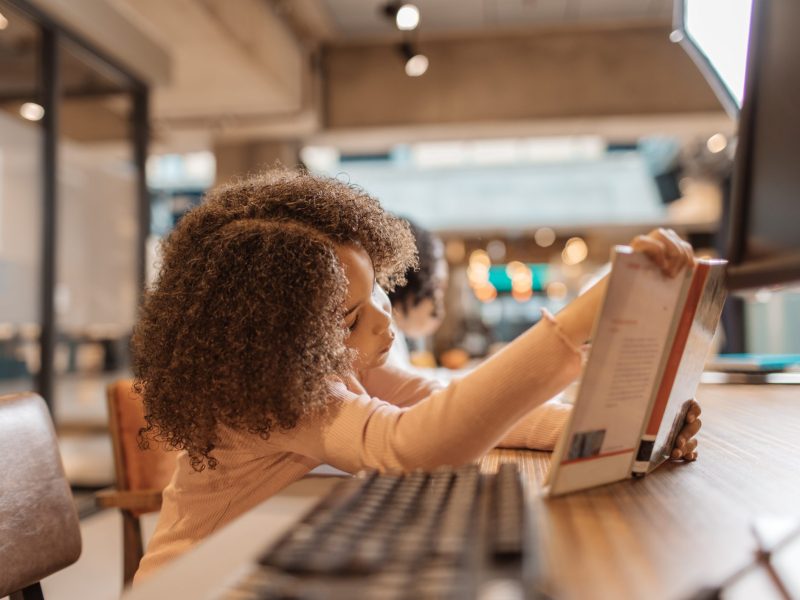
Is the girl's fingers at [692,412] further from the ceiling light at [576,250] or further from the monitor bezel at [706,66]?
the ceiling light at [576,250]

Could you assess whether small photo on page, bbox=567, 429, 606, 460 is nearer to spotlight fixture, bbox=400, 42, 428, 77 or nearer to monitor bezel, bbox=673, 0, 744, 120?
monitor bezel, bbox=673, 0, 744, 120

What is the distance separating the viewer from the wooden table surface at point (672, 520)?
0.49m

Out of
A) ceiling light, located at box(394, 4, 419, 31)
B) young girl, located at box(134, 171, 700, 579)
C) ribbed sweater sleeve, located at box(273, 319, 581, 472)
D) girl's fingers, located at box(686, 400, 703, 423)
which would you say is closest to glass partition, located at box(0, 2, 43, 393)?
ceiling light, located at box(394, 4, 419, 31)

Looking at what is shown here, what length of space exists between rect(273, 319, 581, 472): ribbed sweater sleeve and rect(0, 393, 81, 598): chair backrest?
0.50 metres

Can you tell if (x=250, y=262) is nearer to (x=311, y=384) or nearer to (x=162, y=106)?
(x=311, y=384)

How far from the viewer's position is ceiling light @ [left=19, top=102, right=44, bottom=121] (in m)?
3.65

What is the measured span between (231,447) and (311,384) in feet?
0.54

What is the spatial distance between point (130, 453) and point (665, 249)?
1350 mm

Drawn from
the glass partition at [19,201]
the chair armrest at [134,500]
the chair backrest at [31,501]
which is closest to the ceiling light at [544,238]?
the glass partition at [19,201]

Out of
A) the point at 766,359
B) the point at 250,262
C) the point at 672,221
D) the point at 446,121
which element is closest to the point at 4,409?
the point at 250,262

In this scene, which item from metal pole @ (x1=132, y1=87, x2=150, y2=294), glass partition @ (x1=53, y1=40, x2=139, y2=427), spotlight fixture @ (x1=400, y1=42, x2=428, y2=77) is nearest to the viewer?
glass partition @ (x1=53, y1=40, x2=139, y2=427)

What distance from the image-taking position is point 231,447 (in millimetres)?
928

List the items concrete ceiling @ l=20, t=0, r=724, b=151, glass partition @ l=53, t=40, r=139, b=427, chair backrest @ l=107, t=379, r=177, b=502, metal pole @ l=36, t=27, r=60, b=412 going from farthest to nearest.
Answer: concrete ceiling @ l=20, t=0, r=724, b=151 < glass partition @ l=53, t=40, r=139, b=427 < metal pole @ l=36, t=27, r=60, b=412 < chair backrest @ l=107, t=379, r=177, b=502

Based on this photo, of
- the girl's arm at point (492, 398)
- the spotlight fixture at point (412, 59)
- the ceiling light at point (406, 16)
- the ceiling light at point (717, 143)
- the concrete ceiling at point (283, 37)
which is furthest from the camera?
the ceiling light at point (717, 143)
